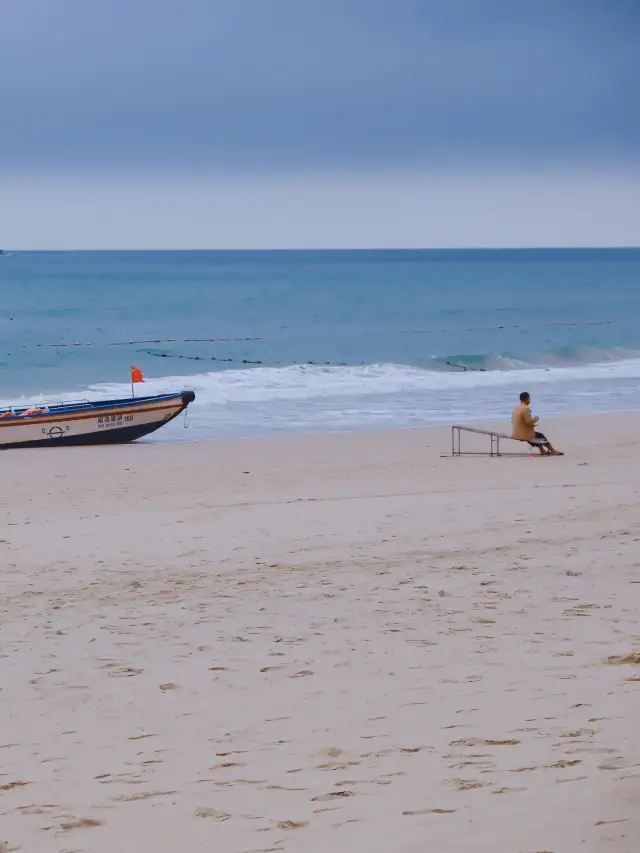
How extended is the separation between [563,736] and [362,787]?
1046 millimetres

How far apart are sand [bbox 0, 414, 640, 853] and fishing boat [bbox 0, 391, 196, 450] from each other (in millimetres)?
6233

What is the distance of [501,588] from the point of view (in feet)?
25.0

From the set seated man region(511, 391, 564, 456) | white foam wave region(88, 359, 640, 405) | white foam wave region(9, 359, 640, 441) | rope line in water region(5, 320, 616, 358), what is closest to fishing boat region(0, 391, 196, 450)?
white foam wave region(9, 359, 640, 441)

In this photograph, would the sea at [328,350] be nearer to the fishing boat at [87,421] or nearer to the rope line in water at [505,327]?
the rope line in water at [505,327]

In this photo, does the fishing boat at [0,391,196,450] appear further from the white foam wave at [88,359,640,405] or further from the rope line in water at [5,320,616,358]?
the rope line in water at [5,320,616,358]

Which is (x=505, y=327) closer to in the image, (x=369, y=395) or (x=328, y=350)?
(x=328, y=350)

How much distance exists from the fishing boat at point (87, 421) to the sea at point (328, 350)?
2.26 feet

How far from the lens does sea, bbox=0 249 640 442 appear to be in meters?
23.8

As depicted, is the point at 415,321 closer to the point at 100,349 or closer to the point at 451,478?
the point at 100,349

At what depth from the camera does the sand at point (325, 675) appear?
13.7 feet

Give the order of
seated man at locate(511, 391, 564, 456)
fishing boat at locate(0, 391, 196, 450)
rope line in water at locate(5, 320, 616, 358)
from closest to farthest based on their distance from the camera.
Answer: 1. seated man at locate(511, 391, 564, 456)
2. fishing boat at locate(0, 391, 196, 450)
3. rope line in water at locate(5, 320, 616, 358)

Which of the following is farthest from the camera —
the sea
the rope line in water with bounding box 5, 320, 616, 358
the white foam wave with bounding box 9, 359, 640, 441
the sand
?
the rope line in water with bounding box 5, 320, 616, 358

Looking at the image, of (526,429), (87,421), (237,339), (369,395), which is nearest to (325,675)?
(526,429)

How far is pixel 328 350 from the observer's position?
1678 inches
